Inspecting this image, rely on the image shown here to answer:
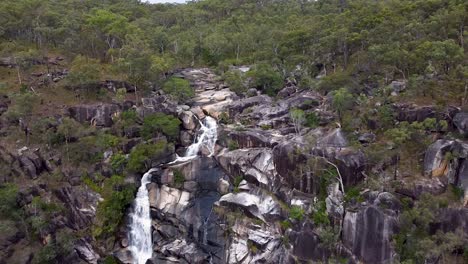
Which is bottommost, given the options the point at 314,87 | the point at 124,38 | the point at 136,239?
the point at 136,239

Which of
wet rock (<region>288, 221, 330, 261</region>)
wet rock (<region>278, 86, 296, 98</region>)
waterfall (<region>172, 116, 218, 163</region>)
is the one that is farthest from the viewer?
wet rock (<region>278, 86, 296, 98</region>)

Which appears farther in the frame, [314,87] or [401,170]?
[314,87]

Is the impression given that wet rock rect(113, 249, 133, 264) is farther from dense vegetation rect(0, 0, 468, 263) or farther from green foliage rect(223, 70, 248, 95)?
green foliage rect(223, 70, 248, 95)

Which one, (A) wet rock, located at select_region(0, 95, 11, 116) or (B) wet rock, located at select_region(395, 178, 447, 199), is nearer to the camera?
(B) wet rock, located at select_region(395, 178, 447, 199)

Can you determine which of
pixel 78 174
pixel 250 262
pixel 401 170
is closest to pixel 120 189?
pixel 78 174

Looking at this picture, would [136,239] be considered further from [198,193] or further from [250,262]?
Result: [250,262]

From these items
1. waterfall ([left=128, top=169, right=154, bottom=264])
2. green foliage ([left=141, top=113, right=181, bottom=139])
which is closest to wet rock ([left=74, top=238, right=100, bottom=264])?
waterfall ([left=128, top=169, right=154, bottom=264])

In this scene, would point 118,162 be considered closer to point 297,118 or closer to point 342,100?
point 297,118

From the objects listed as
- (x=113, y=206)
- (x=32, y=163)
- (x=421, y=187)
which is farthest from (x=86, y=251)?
(x=421, y=187)
